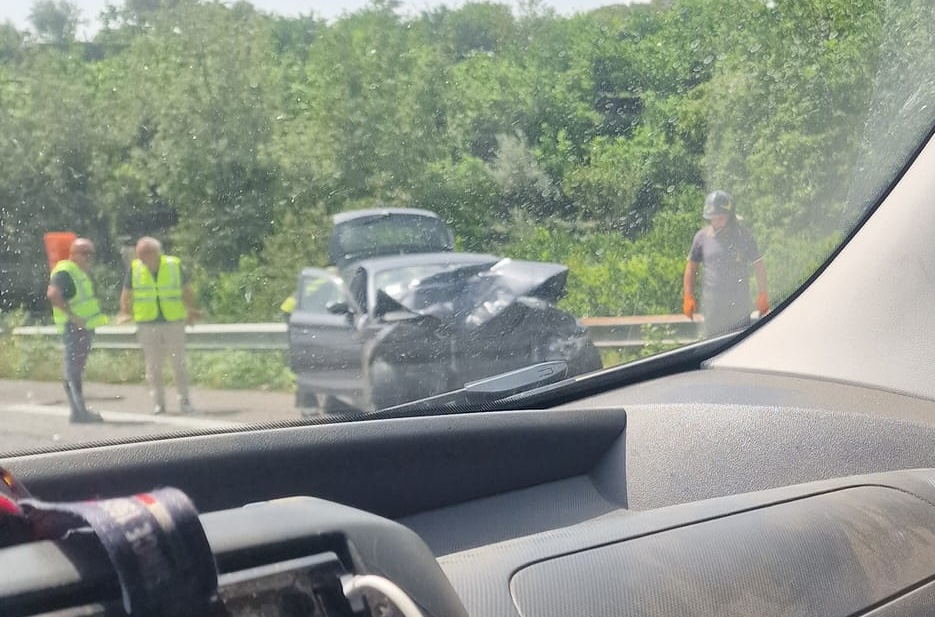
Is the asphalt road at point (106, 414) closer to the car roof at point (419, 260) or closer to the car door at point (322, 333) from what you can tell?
the car door at point (322, 333)

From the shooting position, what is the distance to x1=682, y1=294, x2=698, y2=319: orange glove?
3559 millimetres

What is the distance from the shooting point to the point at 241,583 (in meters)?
1.42

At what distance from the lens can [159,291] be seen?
8.52 ft

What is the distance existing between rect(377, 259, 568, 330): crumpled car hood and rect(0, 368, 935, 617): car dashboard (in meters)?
0.33

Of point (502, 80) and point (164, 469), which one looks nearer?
point (164, 469)

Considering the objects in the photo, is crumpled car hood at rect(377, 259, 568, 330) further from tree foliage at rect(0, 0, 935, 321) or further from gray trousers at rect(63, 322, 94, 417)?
gray trousers at rect(63, 322, 94, 417)

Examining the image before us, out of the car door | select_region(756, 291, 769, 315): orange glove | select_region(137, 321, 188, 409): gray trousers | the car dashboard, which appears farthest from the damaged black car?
select_region(756, 291, 769, 315): orange glove

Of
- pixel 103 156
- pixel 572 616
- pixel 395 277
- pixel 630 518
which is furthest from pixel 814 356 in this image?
pixel 103 156

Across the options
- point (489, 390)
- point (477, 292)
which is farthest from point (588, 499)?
point (477, 292)

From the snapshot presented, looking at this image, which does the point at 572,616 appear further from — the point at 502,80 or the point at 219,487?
the point at 502,80

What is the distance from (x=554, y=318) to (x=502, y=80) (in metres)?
0.76

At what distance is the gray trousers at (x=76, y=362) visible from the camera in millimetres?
2539

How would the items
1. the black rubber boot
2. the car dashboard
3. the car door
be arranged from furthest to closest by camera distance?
the car door → the black rubber boot → the car dashboard

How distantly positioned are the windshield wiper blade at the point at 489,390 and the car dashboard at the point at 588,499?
0.33ft
